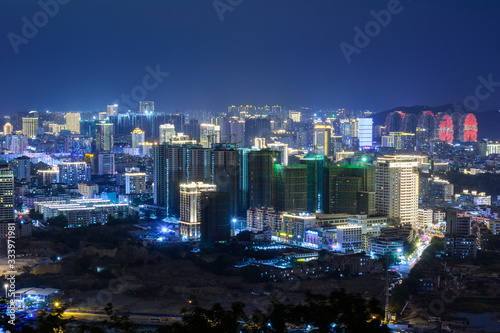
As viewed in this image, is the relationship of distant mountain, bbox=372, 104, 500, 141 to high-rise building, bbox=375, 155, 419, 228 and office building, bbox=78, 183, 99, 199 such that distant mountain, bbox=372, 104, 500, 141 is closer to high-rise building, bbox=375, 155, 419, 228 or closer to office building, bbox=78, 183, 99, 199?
office building, bbox=78, 183, 99, 199

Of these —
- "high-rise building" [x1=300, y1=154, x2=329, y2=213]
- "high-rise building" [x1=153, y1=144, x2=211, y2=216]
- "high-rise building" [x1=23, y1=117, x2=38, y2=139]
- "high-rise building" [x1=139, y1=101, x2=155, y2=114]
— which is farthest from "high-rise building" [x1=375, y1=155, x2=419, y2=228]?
"high-rise building" [x1=23, y1=117, x2=38, y2=139]

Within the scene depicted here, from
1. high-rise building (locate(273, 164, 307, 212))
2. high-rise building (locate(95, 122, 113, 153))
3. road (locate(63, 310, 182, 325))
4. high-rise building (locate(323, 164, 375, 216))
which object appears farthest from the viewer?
high-rise building (locate(95, 122, 113, 153))

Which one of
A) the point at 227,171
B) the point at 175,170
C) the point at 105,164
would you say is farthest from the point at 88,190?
the point at 227,171

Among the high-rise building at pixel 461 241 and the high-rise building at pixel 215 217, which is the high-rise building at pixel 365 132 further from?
the high-rise building at pixel 215 217

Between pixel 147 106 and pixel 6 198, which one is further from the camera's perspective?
pixel 147 106

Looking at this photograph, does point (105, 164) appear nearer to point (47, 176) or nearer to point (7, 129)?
point (47, 176)

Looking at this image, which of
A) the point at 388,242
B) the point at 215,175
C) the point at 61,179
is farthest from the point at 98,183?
the point at 388,242
